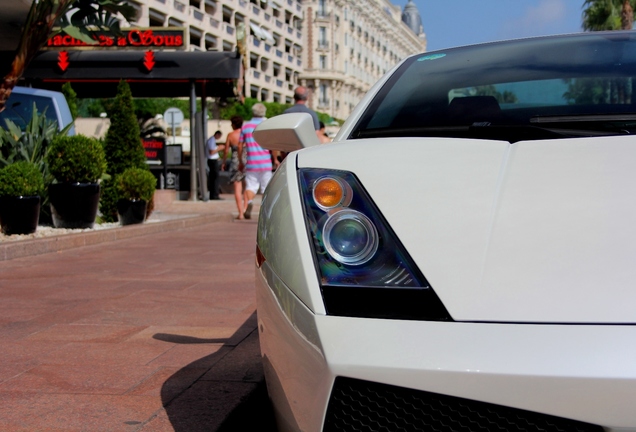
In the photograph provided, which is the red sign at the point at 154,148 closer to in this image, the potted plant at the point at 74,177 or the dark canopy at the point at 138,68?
the dark canopy at the point at 138,68

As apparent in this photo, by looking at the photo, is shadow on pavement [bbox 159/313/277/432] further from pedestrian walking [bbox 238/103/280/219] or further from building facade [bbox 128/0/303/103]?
building facade [bbox 128/0/303/103]

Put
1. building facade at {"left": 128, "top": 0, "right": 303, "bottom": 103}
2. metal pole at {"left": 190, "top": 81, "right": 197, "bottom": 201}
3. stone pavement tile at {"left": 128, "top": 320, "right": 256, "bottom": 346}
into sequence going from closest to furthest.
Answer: stone pavement tile at {"left": 128, "top": 320, "right": 256, "bottom": 346} < metal pole at {"left": 190, "top": 81, "right": 197, "bottom": 201} < building facade at {"left": 128, "top": 0, "right": 303, "bottom": 103}

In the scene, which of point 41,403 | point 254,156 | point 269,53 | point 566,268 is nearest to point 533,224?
point 566,268

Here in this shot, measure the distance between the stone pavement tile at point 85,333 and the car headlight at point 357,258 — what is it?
1.99 m

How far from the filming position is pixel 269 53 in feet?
265

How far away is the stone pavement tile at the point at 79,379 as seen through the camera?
2.74 m

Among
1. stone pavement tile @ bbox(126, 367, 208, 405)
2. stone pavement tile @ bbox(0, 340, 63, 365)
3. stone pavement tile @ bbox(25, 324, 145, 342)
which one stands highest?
stone pavement tile @ bbox(126, 367, 208, 405)

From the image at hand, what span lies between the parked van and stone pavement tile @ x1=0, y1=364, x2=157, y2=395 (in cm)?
711

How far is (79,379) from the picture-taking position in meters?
2.87

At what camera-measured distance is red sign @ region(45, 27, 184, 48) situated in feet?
56.6

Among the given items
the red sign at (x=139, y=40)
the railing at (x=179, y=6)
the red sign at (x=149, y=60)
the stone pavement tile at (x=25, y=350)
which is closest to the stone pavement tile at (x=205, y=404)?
the stone pavement tile at (x=25, y=350)

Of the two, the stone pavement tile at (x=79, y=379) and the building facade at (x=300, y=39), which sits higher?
the building facade at (x=300, y=39)

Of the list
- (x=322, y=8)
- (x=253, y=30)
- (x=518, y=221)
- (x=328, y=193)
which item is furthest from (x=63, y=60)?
(x=322, y=8)

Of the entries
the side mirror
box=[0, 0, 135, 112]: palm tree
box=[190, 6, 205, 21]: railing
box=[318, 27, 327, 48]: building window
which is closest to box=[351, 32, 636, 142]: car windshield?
the side mirror
